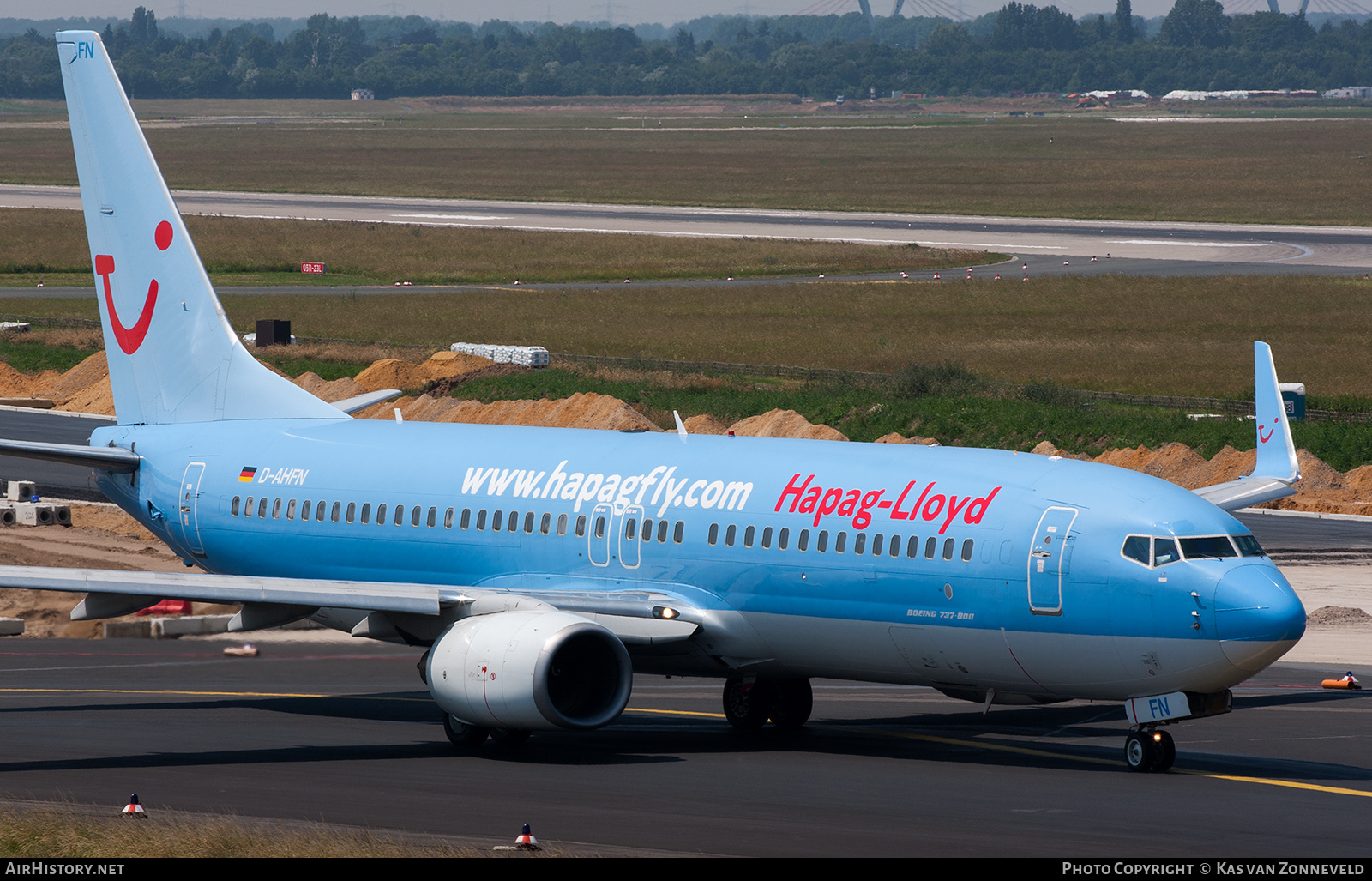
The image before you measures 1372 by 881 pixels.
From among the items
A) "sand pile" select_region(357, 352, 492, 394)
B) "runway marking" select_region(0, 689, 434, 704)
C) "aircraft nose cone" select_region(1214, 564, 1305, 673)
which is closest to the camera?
"aircraft nose cone" select_region(1214, 564, 1305, 673)

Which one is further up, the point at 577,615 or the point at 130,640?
the point at 577,615

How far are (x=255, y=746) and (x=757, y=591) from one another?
9440 mm

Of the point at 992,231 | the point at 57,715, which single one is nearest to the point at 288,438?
the point at 57,715

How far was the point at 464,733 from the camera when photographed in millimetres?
32406

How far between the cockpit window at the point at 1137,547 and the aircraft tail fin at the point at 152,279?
19.1 meters

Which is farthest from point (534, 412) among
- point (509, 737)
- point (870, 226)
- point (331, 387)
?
point (870, 226)

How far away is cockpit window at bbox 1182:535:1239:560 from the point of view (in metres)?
28.7

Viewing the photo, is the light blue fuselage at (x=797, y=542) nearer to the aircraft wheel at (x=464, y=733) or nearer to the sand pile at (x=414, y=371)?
the aircraft wheel at (x=464, y=733)

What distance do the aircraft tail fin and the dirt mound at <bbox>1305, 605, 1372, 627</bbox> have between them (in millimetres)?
26676

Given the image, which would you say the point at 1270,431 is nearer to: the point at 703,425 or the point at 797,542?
the point at 797,542

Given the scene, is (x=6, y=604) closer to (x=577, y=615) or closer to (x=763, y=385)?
(x=577, y=615)

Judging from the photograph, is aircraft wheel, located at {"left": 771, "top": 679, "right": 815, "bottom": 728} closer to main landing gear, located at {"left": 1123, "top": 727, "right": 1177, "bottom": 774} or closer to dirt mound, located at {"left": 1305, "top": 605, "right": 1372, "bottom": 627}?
main landing gear, located at {"left": 1123, "top": 727, "right": 1177, "bottom": 774}

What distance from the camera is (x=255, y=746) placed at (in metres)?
33.0

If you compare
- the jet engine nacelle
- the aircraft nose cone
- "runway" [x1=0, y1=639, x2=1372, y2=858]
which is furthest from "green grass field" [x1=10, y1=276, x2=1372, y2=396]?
the jet engine nacelle
